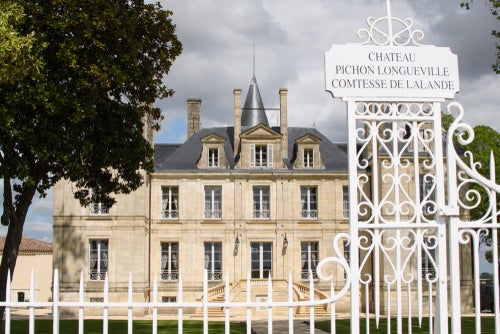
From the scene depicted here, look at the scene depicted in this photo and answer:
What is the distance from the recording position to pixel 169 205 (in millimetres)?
32844

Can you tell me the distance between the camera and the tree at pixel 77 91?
12.7 meters

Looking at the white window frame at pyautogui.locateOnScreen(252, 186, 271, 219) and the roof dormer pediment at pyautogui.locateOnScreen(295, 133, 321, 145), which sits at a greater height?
the roof dormer pediment at pyautogui.locateOnScreen(295, 133, 321, 145)

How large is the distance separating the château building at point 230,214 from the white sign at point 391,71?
84.7ft

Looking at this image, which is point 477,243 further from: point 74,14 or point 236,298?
point 236,298

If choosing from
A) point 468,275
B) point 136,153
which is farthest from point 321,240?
point 136,153

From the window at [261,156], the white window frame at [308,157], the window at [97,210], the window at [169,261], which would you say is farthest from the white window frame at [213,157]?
the window at [97,210]

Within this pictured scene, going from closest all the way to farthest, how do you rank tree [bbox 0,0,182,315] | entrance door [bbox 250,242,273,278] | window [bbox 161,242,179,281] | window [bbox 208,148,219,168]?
1. tree [bbox 0,0,182,315]
2. window [bbox 161,242,179,281]
3. entrance door [bbox 250,242,273,278]
4. window [bbox 208,148,219,168]

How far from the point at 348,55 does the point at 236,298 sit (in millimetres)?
25344

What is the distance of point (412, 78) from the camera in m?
6.08

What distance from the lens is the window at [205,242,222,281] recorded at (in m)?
32.2

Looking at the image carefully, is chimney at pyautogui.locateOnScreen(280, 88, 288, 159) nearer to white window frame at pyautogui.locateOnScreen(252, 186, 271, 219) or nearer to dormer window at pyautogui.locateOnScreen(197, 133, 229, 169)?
white window frame at pyautogui.locateOnScreen(252, 186, 271, 219)

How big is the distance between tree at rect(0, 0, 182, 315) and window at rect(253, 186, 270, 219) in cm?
1764

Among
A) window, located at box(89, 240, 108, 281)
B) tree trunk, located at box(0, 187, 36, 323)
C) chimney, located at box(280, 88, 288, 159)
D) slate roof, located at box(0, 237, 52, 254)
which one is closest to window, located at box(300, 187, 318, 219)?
chimney, located at box(280, 88, 288, 159)

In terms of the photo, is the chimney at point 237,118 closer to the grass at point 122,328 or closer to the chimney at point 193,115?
the chimney at point 193,115
